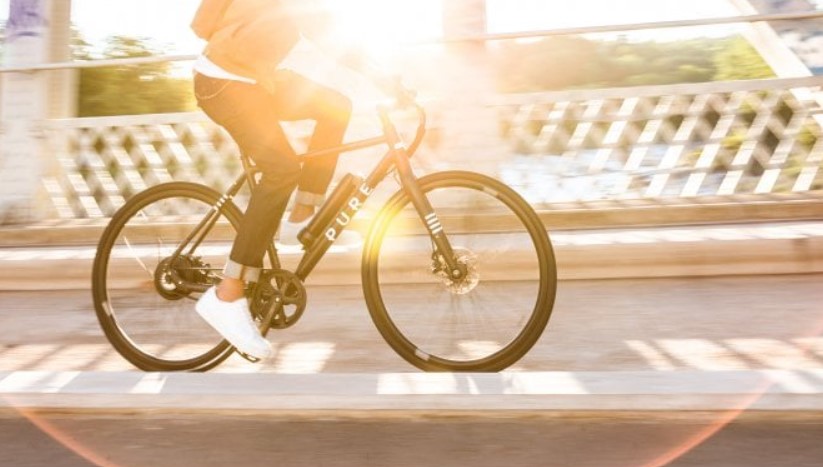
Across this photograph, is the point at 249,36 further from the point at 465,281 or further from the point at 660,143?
the point at 660,143

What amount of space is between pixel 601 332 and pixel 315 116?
170 cm

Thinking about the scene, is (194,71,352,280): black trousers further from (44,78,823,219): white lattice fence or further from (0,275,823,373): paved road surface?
(44,78,823,219): white lattice fence

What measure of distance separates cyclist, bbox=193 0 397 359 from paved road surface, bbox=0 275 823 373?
48cm

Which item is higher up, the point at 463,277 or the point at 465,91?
the point at 463,277

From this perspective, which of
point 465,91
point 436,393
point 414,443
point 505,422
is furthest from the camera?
point 465,91

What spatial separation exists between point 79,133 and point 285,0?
521 centimetres

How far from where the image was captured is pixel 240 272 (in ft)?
11.8

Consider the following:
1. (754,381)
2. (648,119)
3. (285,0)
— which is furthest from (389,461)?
(648,119)

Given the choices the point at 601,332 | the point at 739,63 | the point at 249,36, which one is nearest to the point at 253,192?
the point at 249,36

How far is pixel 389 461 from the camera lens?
2.80 meters

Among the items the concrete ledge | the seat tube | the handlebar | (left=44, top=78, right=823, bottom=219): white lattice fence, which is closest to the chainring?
the concrete ledge

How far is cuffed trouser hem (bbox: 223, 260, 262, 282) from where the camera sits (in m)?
3.59

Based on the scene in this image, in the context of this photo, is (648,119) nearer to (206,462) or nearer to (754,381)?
(754,381)

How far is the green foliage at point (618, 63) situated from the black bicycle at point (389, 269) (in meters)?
3.70
